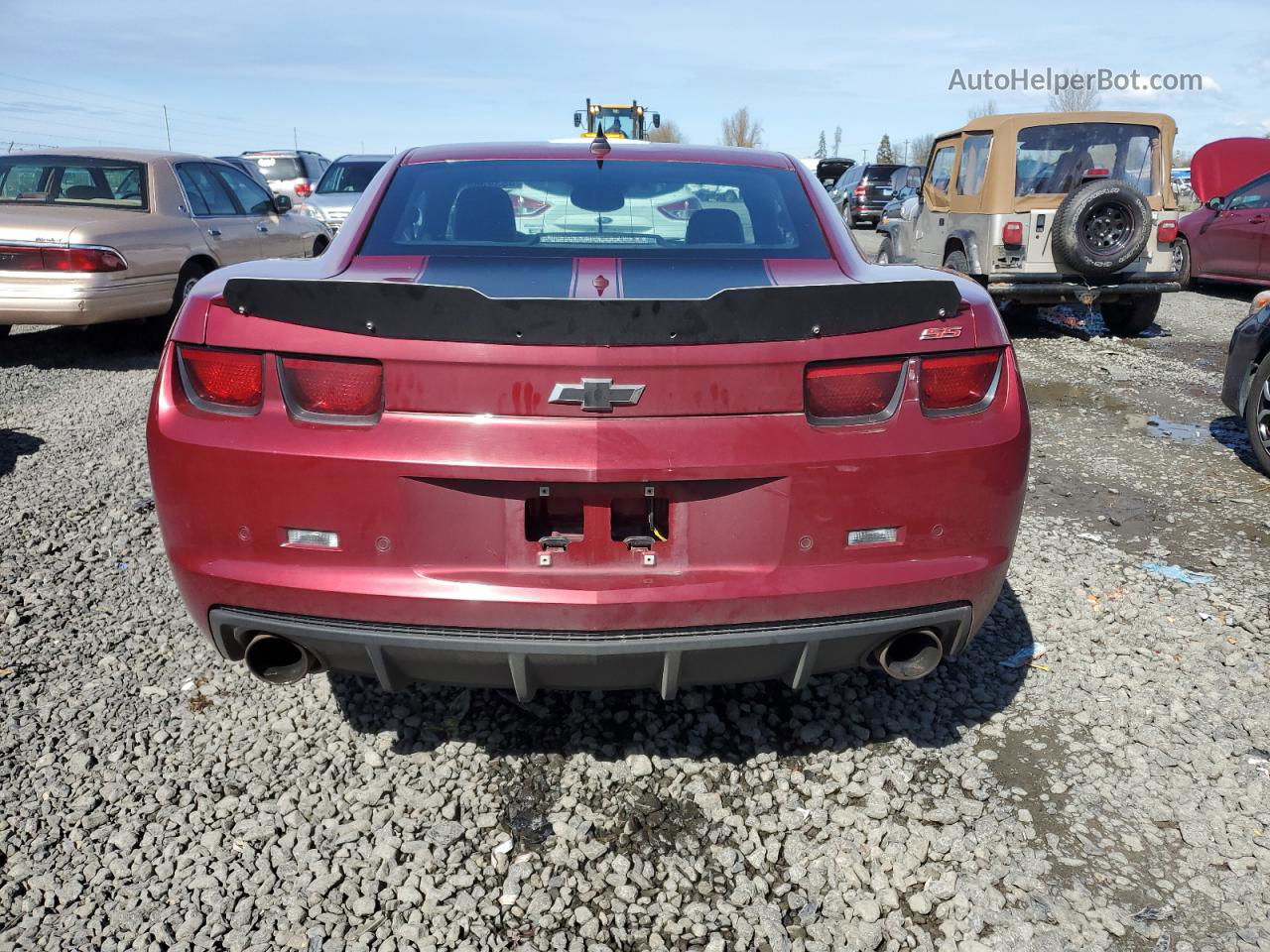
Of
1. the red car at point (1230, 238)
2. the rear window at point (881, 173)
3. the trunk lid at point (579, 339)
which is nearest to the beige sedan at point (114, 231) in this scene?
the trunk lid at point (579, 339)

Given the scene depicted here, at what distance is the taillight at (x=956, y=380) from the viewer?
7.14 ft

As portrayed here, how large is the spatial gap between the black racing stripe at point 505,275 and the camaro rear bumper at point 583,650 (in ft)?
2.49

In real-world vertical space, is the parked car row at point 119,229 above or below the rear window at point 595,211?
below

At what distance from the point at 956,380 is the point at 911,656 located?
68cm

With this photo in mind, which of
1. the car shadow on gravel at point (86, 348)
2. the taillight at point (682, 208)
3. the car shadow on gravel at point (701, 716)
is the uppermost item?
the taillight at point (682, 208)

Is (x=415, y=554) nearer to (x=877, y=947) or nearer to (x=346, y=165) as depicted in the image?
(x=877, y=947)

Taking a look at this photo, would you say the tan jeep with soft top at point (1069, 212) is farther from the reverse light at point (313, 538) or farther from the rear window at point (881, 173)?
the rear window at point (881, 173)

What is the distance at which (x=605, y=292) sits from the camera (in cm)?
217

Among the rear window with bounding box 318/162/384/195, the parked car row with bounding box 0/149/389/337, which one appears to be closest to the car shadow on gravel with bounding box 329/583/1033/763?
the parked car row with bounding box 0/149/389/337

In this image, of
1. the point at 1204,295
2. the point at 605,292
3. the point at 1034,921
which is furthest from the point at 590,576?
the point at 1204,295

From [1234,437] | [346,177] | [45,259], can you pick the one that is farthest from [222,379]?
[346,177]

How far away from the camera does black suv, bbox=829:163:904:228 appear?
24.2 metres

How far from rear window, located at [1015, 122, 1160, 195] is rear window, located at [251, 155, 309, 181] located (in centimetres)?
1436

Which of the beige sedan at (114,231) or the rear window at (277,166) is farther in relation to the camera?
the rear window at (277,166)
